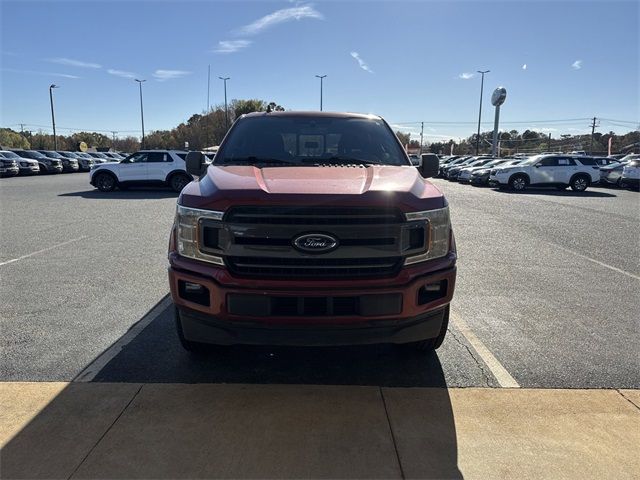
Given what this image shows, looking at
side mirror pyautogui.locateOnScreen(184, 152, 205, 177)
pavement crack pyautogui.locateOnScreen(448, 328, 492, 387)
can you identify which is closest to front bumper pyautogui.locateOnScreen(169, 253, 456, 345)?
pavement crack pyautogui.locateOnScreen(448, 328, 492, 387)

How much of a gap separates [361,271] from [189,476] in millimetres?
1502

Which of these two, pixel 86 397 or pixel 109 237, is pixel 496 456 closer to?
pixel 86 397

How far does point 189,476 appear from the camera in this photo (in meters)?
2.48

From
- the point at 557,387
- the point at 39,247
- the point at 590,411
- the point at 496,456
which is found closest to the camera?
the point at 496,456

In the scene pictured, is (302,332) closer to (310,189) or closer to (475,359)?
(310,189)

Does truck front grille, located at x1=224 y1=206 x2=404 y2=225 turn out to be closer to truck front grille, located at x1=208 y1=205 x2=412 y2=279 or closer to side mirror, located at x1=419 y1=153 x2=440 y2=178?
truck front grille, located at x1=208 y1=205 x2=412 y2=279

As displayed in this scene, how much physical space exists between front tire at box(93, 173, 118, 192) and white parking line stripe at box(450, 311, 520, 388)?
17725 mm

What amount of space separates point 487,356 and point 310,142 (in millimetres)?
2418

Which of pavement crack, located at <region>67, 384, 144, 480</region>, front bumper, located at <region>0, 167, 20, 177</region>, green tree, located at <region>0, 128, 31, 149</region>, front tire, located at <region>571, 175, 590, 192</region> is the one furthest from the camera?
green tree, located at <region>0, 128, 31, 149</region>

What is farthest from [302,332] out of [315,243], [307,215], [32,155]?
[32,155]

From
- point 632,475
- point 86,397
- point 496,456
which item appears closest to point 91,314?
point 86,397

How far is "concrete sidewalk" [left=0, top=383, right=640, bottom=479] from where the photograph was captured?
2.57 metres

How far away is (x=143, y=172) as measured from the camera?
63.4 ft

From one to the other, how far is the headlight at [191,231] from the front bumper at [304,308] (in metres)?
0.06
